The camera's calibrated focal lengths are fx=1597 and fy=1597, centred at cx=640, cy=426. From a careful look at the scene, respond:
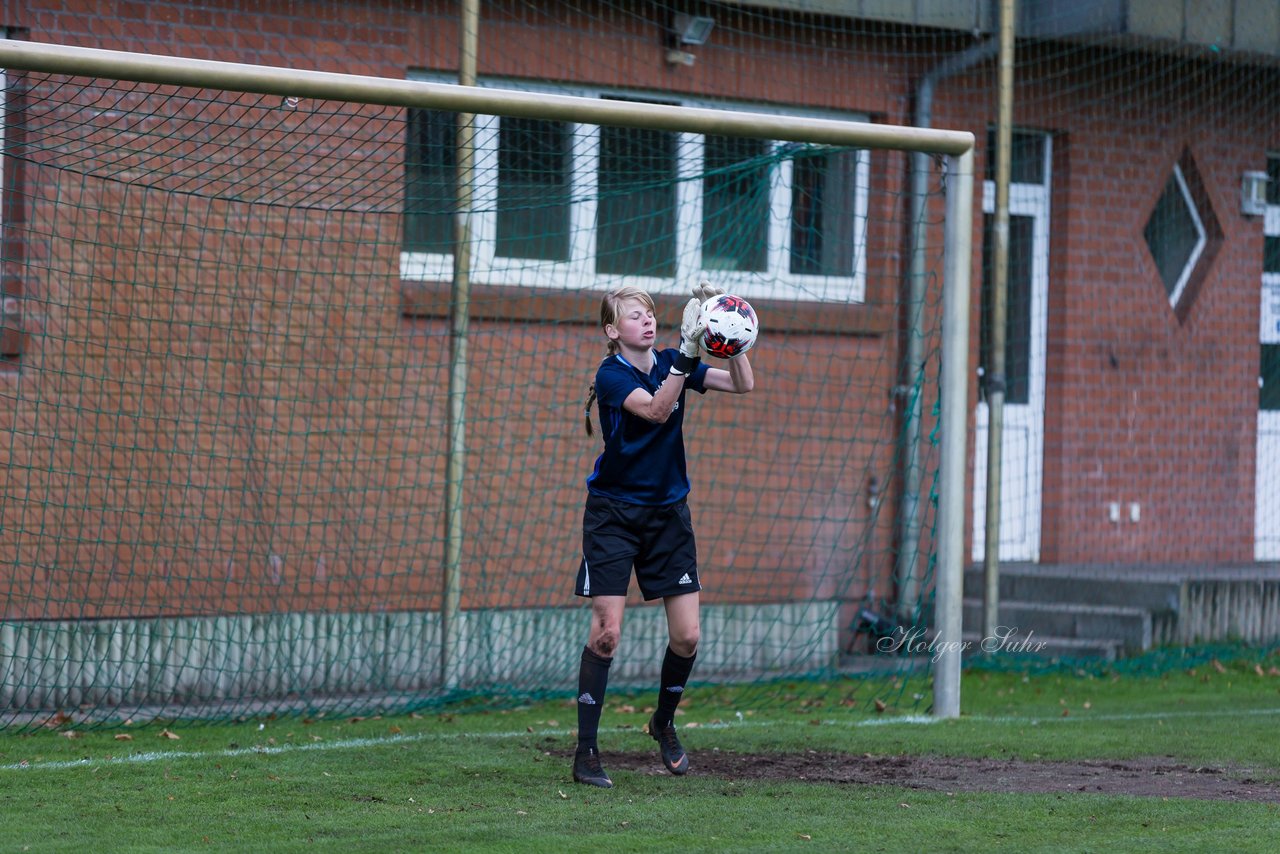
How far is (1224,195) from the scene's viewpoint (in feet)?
37.0

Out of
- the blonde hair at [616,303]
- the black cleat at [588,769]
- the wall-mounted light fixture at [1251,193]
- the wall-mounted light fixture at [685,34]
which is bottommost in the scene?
the black cleat at [588,769]

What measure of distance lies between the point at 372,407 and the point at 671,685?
3.18m

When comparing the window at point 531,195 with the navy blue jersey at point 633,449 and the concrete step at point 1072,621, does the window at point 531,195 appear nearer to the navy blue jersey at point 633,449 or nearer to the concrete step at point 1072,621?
the navy blue jersey at point 633,449

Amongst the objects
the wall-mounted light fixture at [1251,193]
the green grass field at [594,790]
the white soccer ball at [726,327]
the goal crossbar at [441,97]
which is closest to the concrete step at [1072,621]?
the green grass field at [594,790]

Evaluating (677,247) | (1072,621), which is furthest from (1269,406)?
(677,247)

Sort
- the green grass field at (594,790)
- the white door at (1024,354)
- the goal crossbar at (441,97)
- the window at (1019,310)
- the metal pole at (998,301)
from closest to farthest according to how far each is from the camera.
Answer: the green grass field at (594,790)
the goal crossbar at (441,97)
the metal pole at (998,301)
the white door at (1024,354)
the window at (1019,310)

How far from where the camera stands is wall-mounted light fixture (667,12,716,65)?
9039 mm

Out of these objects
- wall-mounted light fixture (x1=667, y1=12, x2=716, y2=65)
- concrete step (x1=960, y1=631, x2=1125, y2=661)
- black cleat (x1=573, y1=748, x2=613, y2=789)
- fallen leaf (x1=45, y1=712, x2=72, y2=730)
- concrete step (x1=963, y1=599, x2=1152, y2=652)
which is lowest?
fallen leaf (x1=45, y1=712, x2=72, y2=730)

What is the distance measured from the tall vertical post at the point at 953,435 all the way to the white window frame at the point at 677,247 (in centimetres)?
152

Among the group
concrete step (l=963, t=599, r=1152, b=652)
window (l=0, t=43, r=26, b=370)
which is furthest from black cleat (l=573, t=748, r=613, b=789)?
concrete step (l=963, t=599, r=1152, b=652)

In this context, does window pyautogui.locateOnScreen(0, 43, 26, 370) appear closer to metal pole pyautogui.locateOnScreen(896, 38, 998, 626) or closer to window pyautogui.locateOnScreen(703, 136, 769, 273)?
window pyautogui.locateOnScreen(703, 136, 769, 273)

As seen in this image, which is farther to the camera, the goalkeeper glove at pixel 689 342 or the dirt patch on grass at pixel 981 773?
the dirt patch on grass at pixel 981 773

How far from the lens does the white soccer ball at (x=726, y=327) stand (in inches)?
209

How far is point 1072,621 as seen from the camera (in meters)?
9.41
